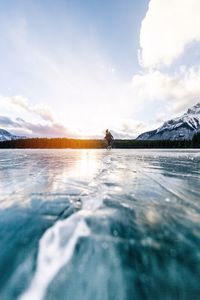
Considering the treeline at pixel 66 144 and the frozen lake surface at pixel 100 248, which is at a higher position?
the treeline at pixel 66 144

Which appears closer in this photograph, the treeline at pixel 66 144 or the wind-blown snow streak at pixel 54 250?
the wind-blown snow streak at pixel 54 250

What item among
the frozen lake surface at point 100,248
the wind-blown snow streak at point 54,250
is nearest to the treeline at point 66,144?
the frozen lake surface at point 100,248

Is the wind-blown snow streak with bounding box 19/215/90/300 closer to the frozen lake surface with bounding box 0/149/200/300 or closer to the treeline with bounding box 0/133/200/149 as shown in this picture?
the frozen lake surface with bounding box 0/149/200/300

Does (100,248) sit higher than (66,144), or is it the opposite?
(66,144)

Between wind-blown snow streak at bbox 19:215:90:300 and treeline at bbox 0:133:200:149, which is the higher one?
treeline at bbox 0:133:200:149

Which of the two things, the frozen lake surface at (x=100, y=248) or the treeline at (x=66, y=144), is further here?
the treeline at (x=66, y=144)

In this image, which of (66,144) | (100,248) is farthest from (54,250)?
(66,144)

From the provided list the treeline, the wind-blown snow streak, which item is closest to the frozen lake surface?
the wind-blown snow streak

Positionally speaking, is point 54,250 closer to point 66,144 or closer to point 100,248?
point 100,248

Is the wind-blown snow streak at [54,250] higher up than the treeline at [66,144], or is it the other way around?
the treeline at [66,144]

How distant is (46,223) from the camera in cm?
504

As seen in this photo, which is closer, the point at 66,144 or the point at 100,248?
the point at 100,248

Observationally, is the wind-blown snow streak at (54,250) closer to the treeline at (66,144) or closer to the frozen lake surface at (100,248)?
the frozen lake surface at (100,248)

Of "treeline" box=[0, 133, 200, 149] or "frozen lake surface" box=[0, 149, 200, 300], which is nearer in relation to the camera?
"frozen lake surface" box=[0, 149, 200, 300]
